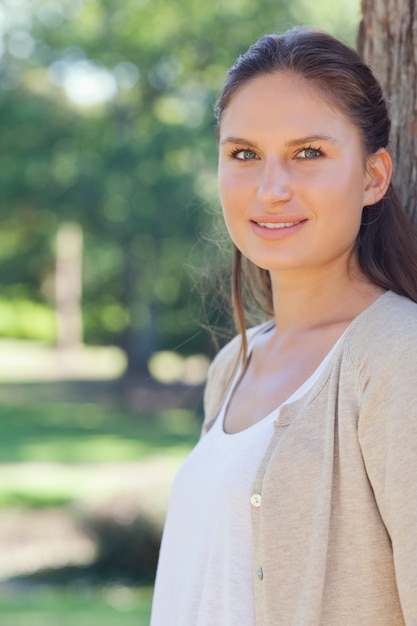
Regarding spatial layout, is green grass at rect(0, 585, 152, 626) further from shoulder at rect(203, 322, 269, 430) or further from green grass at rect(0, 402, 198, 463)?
green grass at rect(0, 402, 198, 463)

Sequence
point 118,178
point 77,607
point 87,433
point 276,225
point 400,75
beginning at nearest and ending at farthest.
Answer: point 276,225 → point 400,75 → point 77,607 → point 87,433 → point 118,178

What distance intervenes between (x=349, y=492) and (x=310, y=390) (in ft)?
0.77

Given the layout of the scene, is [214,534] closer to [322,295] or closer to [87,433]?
[322,295]

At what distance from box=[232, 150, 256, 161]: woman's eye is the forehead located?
1.5 inches

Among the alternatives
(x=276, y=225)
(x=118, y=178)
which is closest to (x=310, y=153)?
(x=276, y=225)

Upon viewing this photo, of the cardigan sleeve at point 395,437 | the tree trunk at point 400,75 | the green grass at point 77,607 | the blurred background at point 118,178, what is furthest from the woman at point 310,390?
the blurred background at point 118,178

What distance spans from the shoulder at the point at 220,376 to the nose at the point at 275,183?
0.63 m

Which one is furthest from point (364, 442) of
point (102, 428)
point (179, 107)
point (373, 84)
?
point (179, 107)

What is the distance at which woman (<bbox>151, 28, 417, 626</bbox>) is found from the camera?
5.57ft

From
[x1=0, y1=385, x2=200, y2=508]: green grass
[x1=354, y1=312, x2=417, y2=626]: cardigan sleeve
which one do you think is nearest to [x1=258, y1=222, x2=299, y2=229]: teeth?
[x1=354, y1=312, x2=417, y2=626]: cardigan sleeve

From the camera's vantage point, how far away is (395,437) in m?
1.62

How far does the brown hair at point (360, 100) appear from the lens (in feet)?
6.50

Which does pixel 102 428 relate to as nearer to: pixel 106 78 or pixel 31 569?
pixel 106 78

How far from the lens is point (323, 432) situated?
1.76m
